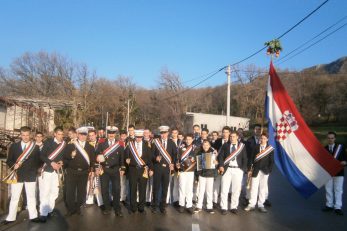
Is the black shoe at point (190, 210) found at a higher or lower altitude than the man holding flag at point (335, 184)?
lower

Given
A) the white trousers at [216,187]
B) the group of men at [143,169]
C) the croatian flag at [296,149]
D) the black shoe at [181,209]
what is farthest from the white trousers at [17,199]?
the croatian flag at [296,149]

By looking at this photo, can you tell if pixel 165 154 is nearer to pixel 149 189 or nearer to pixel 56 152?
pixel 149 189

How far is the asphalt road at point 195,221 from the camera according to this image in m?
7.06

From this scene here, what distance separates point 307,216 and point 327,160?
1.36 m

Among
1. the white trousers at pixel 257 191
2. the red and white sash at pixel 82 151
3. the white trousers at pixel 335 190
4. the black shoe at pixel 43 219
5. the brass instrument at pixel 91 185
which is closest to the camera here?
the black shoe at pixel 43 219

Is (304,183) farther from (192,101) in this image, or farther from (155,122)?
(192,101)

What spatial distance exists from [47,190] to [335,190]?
651cm

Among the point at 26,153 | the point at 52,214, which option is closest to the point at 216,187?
the point at 52,214

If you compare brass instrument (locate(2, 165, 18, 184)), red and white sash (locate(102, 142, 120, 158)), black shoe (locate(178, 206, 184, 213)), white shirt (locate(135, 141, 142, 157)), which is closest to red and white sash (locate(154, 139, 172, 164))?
white shirt (locate(135, 141, 142, 157))

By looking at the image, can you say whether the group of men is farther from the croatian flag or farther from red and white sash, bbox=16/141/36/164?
the croatian flag

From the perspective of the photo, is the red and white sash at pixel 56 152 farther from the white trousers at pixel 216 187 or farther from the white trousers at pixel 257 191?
the white trousers at pixel 257 191

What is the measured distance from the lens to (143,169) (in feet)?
27.3

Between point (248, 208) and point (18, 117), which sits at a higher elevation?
point (18, 117)

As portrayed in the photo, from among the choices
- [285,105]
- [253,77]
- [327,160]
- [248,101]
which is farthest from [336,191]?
[253,77]
